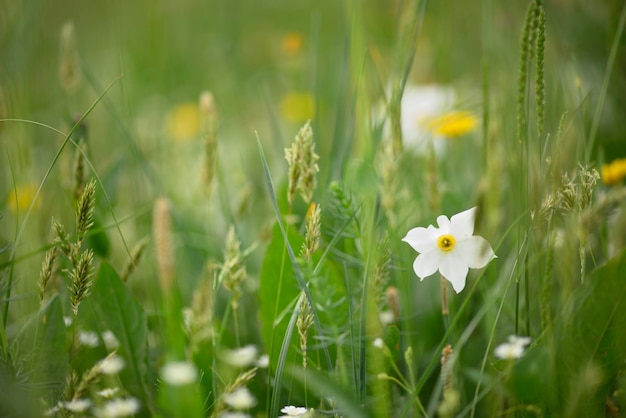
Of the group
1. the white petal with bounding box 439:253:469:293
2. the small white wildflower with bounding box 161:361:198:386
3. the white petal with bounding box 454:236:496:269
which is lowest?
the small white wildflower with bounding box 161:361:198:386

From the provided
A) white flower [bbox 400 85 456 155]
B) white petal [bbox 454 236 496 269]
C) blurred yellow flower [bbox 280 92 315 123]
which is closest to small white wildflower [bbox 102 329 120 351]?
white petal [bbox 454 236 496 269]

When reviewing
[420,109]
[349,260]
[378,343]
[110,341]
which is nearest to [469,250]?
[378,343]

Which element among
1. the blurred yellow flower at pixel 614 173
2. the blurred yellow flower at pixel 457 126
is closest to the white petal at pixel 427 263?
the blurred yellow flower at pixel 614 173

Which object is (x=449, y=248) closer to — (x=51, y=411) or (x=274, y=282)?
(x=274, y=282)

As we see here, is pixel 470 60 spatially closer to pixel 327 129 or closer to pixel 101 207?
pixel 327 129

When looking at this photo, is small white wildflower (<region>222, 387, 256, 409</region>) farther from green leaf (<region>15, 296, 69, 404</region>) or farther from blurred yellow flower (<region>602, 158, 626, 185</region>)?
blurred yellow flower (<region>602, 158, 626, 185</region>)

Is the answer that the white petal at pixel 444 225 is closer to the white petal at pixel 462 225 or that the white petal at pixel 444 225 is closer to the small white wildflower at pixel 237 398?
the white petal at pixel 462 225
